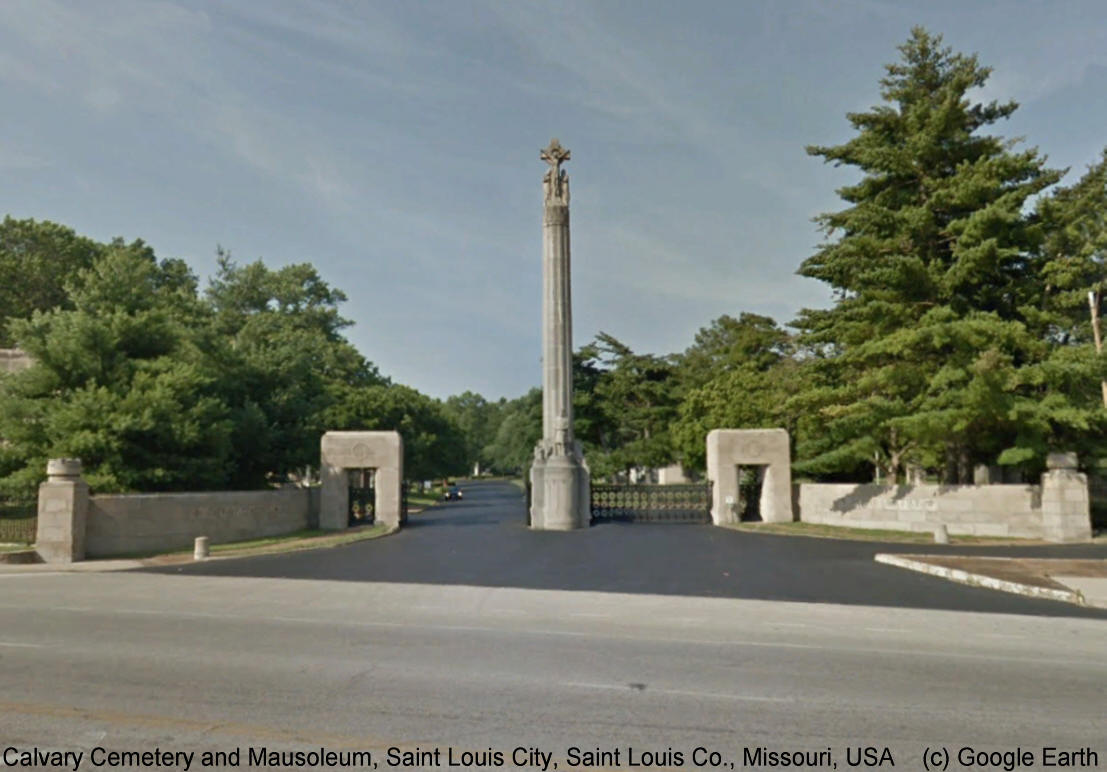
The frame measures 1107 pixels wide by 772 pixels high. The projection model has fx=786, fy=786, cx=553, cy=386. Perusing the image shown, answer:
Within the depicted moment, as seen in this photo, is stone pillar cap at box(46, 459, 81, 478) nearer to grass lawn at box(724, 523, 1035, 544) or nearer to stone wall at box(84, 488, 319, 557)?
stone wall at box(84, 488, 319, 557)

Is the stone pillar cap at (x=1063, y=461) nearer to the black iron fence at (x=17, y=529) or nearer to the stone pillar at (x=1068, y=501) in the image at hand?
the stone pillar at (x=1068, y=501)

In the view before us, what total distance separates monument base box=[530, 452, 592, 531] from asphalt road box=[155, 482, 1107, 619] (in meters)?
1.76

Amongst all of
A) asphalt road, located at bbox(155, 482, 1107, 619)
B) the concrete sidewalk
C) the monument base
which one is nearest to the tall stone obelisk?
the monument base

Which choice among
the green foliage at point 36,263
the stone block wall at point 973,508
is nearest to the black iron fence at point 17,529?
the stone block wall at point 973,508

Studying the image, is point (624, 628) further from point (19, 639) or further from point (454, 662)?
point (19, 639)

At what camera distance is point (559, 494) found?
3011cm

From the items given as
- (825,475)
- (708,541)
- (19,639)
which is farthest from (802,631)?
(825,475)

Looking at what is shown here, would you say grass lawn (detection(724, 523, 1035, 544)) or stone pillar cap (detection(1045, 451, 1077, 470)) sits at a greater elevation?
stone pillar cap (detection(1045, 451, 1077, 470))

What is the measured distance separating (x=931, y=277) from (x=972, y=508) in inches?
314

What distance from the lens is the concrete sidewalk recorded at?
574 inches

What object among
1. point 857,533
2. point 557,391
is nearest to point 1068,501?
point 857,533

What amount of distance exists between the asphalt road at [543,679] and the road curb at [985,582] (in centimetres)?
248

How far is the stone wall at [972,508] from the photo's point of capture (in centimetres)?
2456

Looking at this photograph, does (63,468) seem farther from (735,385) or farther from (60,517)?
(735,385)
